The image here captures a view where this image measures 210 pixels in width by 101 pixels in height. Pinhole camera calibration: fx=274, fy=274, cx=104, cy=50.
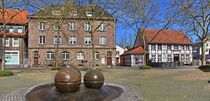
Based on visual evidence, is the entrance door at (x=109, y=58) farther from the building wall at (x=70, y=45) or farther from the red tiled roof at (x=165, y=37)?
the red tiled roof at (x=165, y=37)

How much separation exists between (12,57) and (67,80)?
160 ft

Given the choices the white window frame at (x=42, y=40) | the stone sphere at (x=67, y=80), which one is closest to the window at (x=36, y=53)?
the white window frame at (x=42, y=40)

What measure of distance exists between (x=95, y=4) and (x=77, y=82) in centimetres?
2049

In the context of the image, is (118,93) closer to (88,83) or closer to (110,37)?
(88,83)

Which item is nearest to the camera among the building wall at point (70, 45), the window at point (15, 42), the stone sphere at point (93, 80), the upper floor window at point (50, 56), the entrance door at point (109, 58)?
the stone sphere at point (93, 80)

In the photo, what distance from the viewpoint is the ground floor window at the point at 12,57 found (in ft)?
182

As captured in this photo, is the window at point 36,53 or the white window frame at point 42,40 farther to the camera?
the white window frame at point 42,40

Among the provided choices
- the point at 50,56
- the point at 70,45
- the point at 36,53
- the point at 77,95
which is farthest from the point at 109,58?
the point at 77,95

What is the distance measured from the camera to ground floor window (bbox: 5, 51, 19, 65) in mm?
55406

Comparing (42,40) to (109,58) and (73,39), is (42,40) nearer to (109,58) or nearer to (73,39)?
(73,39)

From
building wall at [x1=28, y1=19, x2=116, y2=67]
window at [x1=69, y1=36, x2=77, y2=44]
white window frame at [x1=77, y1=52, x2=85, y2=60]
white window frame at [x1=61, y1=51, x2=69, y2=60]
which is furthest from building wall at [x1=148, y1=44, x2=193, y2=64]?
white window frame at [x1=61, y1=51, x2=69, y2=60]

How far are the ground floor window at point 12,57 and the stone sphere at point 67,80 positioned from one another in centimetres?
4798

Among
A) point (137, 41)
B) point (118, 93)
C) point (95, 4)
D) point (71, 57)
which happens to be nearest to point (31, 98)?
point (118, 93)

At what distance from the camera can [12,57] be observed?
55938 mm
